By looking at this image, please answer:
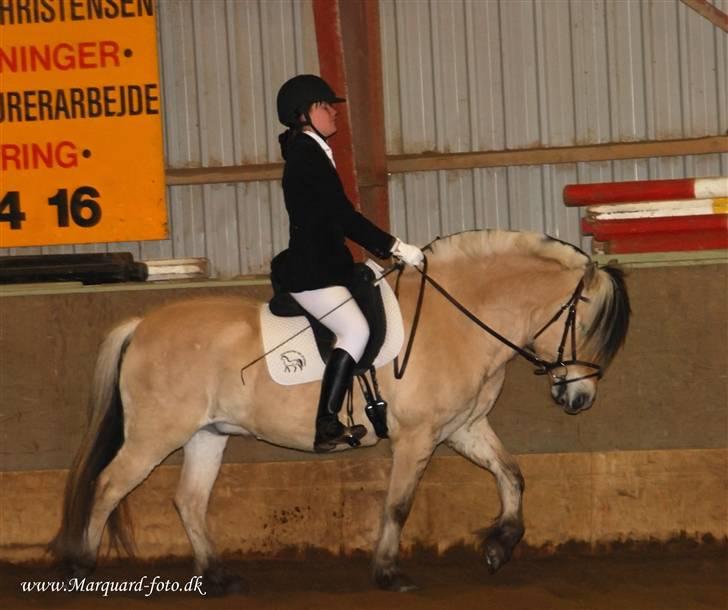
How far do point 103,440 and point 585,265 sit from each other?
2647mm

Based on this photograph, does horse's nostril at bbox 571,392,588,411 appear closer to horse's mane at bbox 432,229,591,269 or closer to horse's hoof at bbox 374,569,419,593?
horse's mane at bbox 432,229,591,269

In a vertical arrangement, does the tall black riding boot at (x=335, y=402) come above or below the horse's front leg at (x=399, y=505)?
above

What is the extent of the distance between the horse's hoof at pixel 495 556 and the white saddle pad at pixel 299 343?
41.9 inches

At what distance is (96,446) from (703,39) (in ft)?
18.5

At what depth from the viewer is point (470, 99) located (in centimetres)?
1039

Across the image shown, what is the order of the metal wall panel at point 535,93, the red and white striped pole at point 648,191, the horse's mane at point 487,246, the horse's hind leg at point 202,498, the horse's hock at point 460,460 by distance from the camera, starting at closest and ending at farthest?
the horse's mane at point 487,246 → the horse's hind leg at point 202,498 → the horse's hock at point 460,460 → the red and white striped pole at point 648,191 → the metal wall panel at point 535,93

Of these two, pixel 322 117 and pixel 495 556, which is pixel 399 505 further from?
pixel 322 117

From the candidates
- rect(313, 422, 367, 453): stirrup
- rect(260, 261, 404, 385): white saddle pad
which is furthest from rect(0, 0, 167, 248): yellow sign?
rect(313, 422, 367, 453): stirrup

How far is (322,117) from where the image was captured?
21.7 feet

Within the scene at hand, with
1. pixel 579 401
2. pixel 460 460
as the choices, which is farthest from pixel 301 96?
pixel 460 460

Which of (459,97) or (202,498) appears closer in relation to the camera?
(202,498)

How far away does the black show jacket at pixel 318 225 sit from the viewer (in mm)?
6523

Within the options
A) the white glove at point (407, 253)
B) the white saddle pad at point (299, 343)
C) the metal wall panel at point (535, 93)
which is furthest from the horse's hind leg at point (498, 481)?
the metal wall panel at point (535, 93)

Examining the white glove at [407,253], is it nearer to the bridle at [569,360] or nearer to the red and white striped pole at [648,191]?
the bridle at [569,360]
